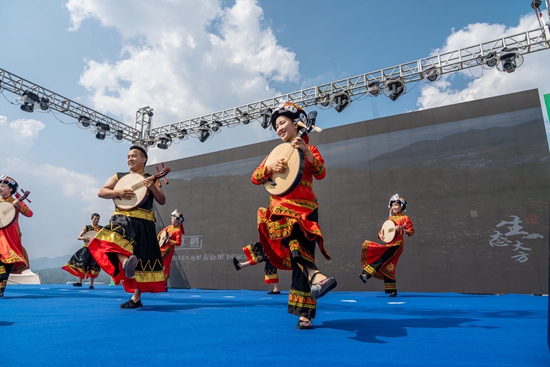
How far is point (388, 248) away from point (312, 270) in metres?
3.72

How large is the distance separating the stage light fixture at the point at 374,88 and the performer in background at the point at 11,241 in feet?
22.2

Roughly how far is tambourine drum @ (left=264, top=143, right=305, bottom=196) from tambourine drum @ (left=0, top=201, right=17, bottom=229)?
4001mm

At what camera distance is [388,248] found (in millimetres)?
5605

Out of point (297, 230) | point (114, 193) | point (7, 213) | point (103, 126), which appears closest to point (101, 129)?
point (103, 126)

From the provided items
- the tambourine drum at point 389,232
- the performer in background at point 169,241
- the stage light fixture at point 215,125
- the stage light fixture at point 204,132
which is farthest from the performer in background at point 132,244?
the stage light fixture at point 204,132

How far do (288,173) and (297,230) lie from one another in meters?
0.40

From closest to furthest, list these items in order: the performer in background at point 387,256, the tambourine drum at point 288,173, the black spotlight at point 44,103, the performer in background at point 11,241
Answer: the tambourine drum at point 288,173 → the performer in background at point 11,241 → the performer in background at point 387,256 → the black spotlight at point 44,103

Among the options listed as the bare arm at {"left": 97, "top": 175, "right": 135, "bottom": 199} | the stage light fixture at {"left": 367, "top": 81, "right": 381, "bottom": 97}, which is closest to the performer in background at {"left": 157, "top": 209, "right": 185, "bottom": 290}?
the bare arm at {"left": 97, "top": 175, "right": 135, "bottom": 199}

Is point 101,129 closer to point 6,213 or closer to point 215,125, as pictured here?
point 215,125

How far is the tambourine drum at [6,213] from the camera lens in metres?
4.57

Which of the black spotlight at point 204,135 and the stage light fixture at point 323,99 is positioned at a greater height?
the stage light fixture at point 323,99

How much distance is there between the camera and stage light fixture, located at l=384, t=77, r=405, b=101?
748 centimetres

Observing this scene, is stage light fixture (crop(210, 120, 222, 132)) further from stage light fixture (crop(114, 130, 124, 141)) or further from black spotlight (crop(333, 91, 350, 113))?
black spotlight (crop(333, 91, 350, 113))

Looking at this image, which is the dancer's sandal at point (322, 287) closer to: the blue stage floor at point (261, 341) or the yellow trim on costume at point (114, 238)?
the blue stage floor at point (261, 341)
